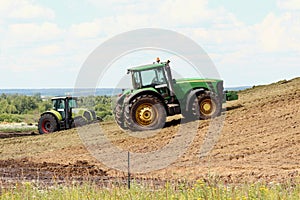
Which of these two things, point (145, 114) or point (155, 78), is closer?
point (145, 114)

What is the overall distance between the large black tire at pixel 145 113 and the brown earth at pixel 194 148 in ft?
1.13

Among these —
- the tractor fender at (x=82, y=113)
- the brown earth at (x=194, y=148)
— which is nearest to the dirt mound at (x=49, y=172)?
the brown earth at (x=194, y=148)

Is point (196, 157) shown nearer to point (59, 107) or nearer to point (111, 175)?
point (111, 175)

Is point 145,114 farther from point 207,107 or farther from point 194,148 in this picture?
point 194,148

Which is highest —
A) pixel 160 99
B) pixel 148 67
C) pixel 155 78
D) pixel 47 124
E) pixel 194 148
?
pixel 148 67

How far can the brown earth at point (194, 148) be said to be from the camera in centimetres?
1350

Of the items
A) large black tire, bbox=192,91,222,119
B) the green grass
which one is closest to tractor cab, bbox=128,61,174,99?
large black tire, bbox=192,91,222,119

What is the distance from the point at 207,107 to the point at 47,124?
765cm

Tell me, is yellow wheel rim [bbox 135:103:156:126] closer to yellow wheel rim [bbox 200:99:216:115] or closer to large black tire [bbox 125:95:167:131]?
large black tire [bbox 125:95:167:131]

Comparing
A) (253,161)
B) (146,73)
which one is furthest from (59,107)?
(253,161)

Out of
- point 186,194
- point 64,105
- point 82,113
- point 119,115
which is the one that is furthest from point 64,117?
point 186,194

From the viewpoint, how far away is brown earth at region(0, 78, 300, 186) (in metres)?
13.5

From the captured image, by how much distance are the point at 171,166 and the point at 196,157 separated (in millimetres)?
859

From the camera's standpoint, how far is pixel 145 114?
742 inches
